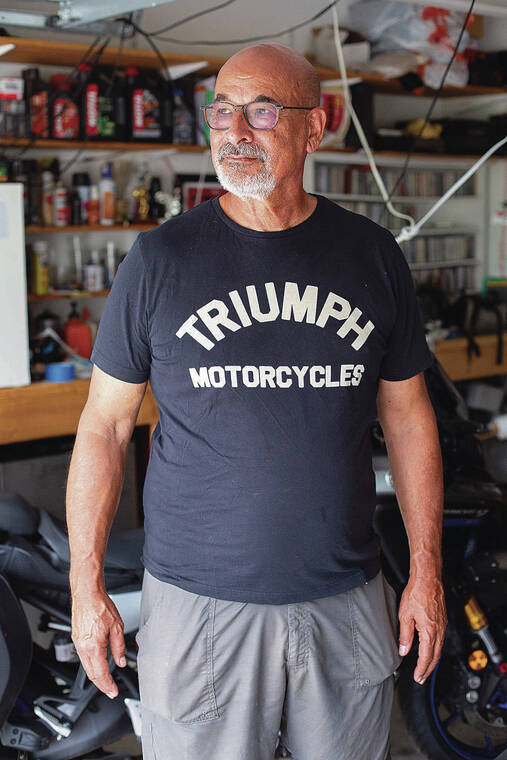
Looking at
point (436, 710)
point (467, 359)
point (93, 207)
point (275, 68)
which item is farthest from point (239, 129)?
point (467, 359)

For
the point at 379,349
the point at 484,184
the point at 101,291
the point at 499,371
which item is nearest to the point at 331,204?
the point at 379,349

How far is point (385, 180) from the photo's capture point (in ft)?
18.8

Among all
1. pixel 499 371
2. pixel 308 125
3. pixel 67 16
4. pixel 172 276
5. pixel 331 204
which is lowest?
pixel 499 371

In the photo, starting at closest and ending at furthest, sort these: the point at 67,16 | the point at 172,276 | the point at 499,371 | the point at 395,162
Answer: the point at 172,276
the point at 67,16
the point at 499,371
the point at 395,162

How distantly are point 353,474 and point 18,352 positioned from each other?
2411 millimetres

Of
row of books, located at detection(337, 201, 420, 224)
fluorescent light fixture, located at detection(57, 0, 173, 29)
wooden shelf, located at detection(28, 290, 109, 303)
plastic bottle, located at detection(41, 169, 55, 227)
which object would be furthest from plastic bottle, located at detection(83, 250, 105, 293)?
row of books, located at detection(337, 201, 420, 224)

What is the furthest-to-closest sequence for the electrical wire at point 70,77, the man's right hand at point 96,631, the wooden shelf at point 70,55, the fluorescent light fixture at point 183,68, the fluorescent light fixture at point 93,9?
the fluorescent light fixture at point 183,68 → the electrical wire at point 70,77 → the wooden shelf at point 70,55 → the fluorescent light fixture at point 93,9 → the man's right hand at point 96,631

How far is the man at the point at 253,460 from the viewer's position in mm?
1496

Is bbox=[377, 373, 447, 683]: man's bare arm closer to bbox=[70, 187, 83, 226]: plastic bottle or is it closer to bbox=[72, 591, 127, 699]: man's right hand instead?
bbox=[72, 591, 127, 699]: man's right hand

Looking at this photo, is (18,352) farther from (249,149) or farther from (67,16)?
(249,149)

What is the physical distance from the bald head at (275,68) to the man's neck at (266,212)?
0.19 m

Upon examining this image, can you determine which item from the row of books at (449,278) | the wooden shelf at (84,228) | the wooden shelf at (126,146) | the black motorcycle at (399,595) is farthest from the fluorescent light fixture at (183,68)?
the black motorcycle at (399,595)

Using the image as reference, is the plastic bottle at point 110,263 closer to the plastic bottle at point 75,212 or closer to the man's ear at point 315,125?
the plastic bottle at point 75,212

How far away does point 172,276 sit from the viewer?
5.00ft
